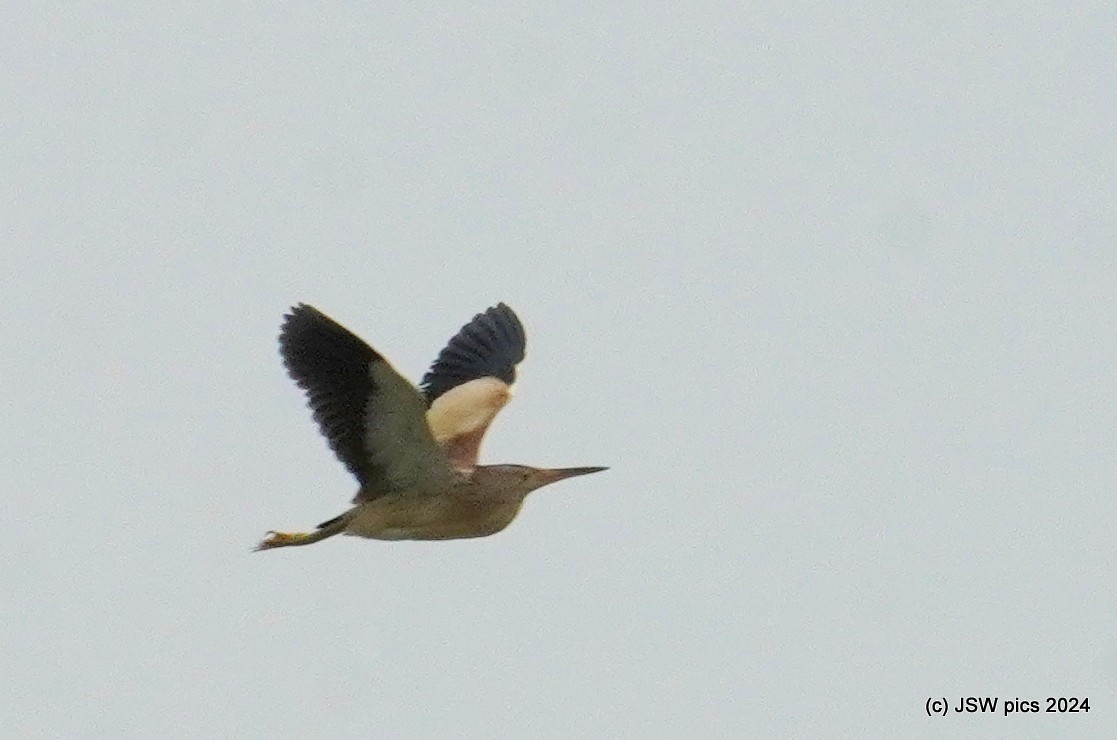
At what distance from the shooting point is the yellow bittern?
10344 mm

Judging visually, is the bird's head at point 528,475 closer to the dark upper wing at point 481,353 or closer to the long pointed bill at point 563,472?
the long pointed bill at point 563,472

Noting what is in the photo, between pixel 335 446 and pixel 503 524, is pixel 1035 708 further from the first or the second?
pixel 335 446

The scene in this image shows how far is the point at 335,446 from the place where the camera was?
10.6 meters

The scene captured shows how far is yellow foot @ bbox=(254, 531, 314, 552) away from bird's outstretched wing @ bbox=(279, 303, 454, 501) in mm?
299

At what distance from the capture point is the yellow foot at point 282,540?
1080 cm

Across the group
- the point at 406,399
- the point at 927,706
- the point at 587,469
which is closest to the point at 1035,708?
the point at 927,706

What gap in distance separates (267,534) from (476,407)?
1587 millimetres

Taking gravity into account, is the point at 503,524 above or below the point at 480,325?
below

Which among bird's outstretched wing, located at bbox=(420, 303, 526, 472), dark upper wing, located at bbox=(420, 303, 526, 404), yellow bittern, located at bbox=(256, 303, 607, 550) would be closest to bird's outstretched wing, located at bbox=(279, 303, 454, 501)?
yellow bittern, located at bbox=(256, 303, 607, 550)

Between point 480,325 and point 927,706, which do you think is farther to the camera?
point 480,325

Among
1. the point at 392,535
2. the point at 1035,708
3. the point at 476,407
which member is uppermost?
the point at 476,407

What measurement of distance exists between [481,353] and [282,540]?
237 centimetres

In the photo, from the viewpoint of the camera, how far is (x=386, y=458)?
1059 centimetres

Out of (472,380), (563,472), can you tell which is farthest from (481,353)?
(563,472)
